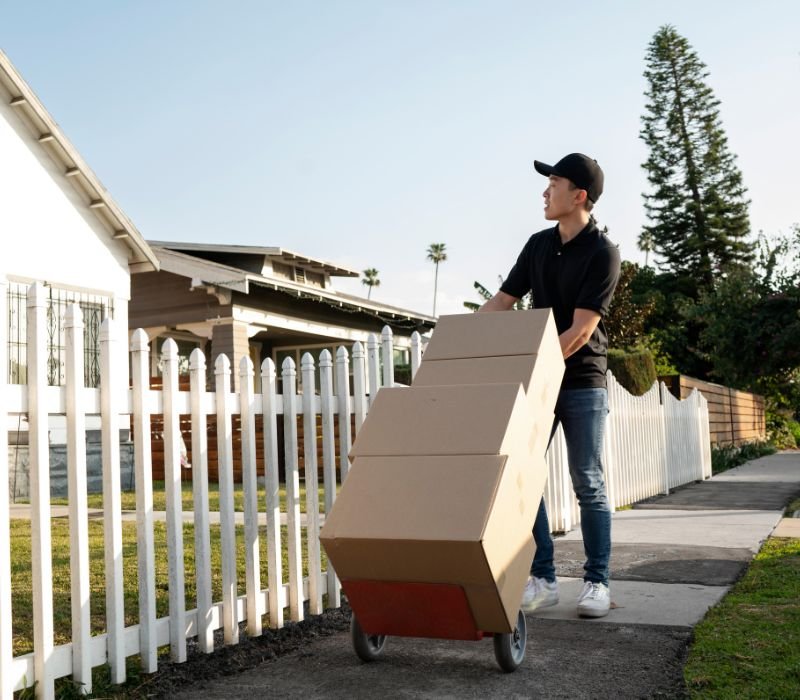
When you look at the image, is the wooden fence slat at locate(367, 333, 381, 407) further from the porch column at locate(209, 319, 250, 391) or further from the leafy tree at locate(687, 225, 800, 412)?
the leafy tree at locate(687, 225, 800, 412)

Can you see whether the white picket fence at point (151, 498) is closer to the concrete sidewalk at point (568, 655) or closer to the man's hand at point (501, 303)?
the concrete sidewalk at point (568, 655)

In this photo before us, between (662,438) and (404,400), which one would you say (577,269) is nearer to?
(404,400)

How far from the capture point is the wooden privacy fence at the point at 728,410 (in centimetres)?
1437

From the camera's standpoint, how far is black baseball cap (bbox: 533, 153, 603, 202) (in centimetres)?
369

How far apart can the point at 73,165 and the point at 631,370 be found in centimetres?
890

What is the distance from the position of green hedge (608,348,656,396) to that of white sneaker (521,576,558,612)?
400 inches

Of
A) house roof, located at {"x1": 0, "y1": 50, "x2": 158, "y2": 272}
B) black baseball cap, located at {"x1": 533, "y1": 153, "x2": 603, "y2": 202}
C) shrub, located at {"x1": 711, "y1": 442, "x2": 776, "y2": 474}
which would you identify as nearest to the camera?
black baseball cap, located at {"x1": 533, "y1": 153, "x2": 603, "y2": 202}

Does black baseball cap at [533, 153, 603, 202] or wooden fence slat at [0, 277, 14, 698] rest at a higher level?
black baseball cap at [533, 153, 603, 202]

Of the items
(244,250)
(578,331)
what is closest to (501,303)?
(578,331)

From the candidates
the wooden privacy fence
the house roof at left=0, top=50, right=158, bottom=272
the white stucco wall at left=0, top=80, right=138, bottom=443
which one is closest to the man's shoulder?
the white stucco wall at left=0, top=80, right=138, bottom=443

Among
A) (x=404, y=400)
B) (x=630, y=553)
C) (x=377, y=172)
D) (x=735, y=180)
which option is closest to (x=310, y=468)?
(x=404, y=400)

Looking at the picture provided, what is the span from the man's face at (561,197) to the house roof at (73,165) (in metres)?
8.65

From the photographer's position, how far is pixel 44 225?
10930 mm

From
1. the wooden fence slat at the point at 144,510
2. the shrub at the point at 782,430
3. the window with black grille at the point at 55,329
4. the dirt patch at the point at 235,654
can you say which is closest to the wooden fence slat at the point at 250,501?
the dirt patch at the point at 235,654
